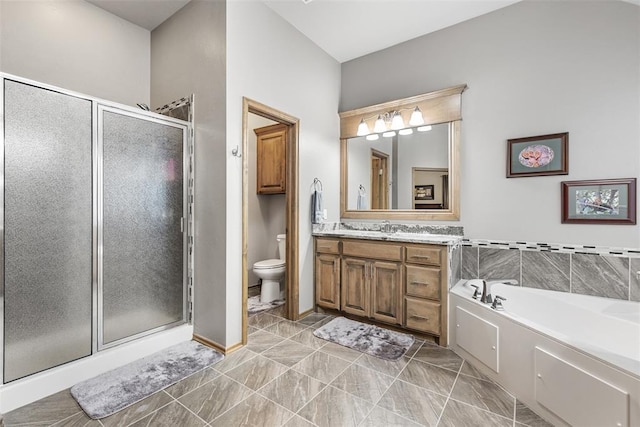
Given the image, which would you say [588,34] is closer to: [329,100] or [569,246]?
[569,246]

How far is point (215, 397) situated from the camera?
1759mm

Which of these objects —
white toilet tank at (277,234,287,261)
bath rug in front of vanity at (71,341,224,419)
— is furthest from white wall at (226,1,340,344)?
white toilet tank at (277,234,287,261)

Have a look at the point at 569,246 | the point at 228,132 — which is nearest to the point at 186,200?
the point at 228,132

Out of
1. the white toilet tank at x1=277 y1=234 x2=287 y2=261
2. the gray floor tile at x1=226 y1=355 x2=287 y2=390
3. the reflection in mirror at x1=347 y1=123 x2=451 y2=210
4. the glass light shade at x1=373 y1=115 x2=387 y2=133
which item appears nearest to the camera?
the gray floor tile at x1=226 y1=355 x2=287 y2=390

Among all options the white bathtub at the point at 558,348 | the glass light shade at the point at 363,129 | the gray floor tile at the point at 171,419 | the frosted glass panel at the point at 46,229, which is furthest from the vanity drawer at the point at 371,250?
the frosted glass panel at the point at 46,229

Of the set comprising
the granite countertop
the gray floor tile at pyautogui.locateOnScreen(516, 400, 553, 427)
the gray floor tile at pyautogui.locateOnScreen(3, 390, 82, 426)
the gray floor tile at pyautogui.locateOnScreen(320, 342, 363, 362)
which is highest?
the granite countertop

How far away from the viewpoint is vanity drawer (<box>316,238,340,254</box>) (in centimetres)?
303

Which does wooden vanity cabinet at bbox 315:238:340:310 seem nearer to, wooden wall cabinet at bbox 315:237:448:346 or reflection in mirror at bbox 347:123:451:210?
wooden wall cabinet at bbox 315:237:448:346

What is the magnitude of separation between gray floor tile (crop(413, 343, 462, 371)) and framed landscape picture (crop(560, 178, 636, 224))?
4.70ft

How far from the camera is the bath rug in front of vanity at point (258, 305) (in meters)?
3.29

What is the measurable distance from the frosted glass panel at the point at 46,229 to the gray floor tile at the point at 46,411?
7.6 inches

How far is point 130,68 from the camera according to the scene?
119 inches

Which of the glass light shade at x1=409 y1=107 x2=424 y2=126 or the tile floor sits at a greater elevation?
the glass light shade at x1=409 y1=107 x2=424 y2=126

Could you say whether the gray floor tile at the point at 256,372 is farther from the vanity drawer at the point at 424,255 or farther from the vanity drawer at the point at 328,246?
the vanity drawer at the point at 424,255
